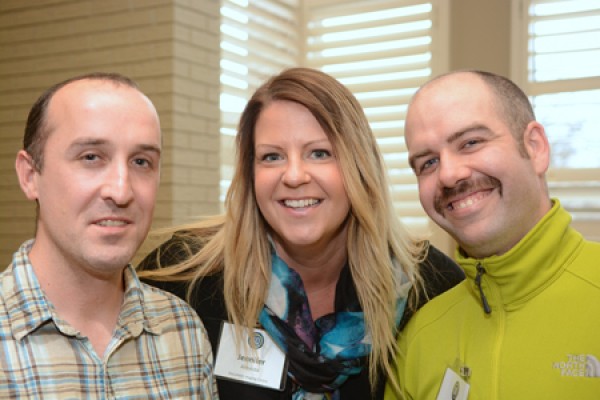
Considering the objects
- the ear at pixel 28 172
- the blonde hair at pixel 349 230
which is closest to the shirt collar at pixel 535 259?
the blonde hair at pixel 349 230

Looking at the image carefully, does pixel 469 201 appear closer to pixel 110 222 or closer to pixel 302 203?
pixel 302 203

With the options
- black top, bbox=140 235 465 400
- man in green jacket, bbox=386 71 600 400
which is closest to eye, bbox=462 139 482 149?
man in green jacket, bbox=386 71 600 400

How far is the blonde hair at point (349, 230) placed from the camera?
2258 millimetres

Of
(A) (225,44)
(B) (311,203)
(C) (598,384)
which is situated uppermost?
(A) (225,44)

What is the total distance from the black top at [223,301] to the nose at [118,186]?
782mm

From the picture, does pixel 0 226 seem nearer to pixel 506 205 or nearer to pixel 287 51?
pixel 287 51

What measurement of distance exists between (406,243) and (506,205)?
84cm

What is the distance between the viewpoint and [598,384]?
1634 mm

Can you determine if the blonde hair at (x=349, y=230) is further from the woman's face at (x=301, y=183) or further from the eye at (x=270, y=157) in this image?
the eye at (x=270, y=157)

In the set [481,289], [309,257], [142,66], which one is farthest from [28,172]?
[142,66]

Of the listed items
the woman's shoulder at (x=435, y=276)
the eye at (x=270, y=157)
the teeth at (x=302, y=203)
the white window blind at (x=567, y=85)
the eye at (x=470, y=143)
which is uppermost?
the white window blind at (x=567, y=85)

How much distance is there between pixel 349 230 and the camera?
2447 millimetres

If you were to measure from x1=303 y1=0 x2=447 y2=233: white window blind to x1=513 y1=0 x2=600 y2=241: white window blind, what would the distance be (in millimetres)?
765

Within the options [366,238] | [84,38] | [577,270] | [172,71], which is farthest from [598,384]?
[84,38]
